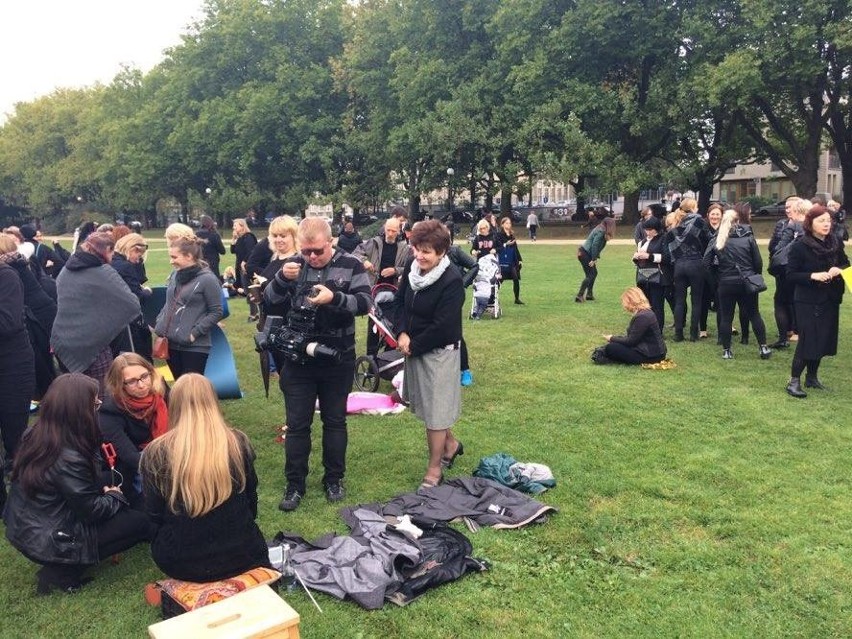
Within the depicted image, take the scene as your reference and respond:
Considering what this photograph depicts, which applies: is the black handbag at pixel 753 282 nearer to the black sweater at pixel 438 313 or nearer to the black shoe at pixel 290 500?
the black sweater at pixel 438 313

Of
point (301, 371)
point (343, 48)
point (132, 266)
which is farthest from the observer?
point (343, 48)

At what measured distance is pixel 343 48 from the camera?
4162 cm

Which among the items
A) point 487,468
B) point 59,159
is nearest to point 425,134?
point 487,468

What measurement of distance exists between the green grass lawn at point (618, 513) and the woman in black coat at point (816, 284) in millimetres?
573

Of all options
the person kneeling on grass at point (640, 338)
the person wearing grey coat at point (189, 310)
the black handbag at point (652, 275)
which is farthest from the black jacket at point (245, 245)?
the person wearing grey coat at point (189, 310)

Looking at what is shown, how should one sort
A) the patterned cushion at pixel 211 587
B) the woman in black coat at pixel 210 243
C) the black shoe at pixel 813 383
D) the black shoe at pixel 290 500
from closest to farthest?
the patterned cushion at pixel 211 587 → the black shoe at pixel 290 500 → the black shoe at pixel 813 383 → the woman in black coat at pixel 210 243

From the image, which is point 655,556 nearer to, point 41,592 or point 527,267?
point 41,592

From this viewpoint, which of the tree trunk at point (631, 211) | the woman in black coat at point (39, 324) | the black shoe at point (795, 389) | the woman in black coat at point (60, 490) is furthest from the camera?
the tree trunk at point (631, 211)

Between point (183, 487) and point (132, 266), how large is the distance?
179 inches

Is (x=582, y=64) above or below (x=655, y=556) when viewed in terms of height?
above

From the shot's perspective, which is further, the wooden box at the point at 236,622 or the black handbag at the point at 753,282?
the black handbag at the point at 753,282

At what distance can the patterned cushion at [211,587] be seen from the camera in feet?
10.6

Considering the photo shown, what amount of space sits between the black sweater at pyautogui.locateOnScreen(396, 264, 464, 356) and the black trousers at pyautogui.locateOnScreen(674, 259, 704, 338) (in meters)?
5.56

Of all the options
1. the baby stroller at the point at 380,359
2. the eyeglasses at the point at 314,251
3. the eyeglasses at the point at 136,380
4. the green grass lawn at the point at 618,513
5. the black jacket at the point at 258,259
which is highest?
the eyeglasses at the point at 314,251
